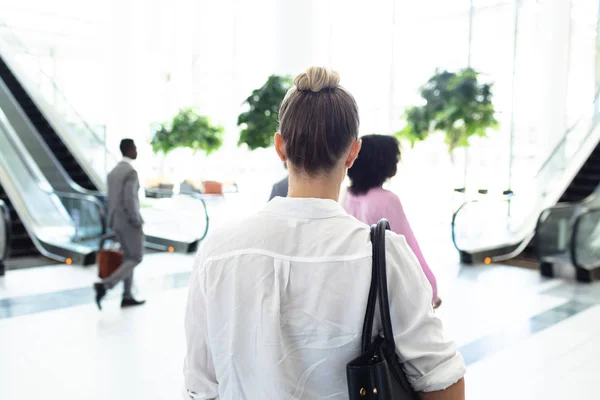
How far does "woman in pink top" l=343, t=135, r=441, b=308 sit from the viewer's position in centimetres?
288

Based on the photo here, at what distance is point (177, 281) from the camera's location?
297 inches

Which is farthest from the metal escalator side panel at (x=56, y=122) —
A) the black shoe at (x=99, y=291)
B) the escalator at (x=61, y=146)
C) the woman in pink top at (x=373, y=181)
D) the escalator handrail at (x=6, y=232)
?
the woman in pink top at (x=373, y=181)

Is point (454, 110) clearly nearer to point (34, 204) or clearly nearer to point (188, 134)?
point (34, 204)

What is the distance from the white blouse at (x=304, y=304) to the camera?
110 cm

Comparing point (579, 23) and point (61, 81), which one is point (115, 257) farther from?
point (61, 81)

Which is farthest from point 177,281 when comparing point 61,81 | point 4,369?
point 61,81

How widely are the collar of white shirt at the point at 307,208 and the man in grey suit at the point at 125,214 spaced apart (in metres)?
4.90

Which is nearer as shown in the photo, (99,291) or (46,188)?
(99,291)

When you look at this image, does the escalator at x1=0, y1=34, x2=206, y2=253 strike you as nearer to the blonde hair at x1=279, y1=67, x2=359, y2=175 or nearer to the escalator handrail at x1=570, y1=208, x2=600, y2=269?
the escalator handrail at x1=570, y1=208, x2=600, y2=269

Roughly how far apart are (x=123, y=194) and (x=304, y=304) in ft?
16.4

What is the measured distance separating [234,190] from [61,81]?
26.6ft

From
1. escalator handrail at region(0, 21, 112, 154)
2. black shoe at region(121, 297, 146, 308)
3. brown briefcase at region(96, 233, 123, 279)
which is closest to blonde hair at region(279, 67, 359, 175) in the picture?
brown briefcase at region(96, 233, 123, 279)

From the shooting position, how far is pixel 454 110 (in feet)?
33.4

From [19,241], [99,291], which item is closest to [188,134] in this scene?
[19,241]
